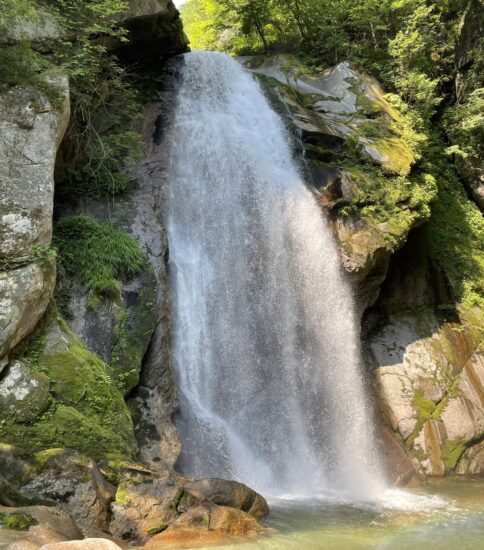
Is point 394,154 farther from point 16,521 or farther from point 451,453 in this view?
point 16,521

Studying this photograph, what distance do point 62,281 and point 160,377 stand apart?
232 centimetres

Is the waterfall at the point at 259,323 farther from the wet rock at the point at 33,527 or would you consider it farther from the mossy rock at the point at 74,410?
the wet rock at the point at 33,527

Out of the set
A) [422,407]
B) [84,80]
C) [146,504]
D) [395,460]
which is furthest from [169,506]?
[422,407]

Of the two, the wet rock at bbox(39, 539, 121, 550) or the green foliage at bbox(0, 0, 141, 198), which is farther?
the green foliage at bbox(0, 0, 141, 198)

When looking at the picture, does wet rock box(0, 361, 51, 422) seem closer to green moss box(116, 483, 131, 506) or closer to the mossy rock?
the mossy rock

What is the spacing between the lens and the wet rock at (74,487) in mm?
5582

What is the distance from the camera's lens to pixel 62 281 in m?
9.29

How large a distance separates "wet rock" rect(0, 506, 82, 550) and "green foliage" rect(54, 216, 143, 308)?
4.47 meters

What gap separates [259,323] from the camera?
458 inches

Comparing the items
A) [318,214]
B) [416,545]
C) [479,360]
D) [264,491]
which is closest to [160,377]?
[264,491]

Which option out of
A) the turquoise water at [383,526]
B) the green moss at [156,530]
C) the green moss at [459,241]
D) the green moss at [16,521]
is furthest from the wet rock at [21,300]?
the green moss at [459,241]

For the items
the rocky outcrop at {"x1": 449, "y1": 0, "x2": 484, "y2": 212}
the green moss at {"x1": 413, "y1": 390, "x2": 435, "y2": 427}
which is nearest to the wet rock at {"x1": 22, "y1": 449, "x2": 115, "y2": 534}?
the green moss at {"x1": 413, "y1": 390, "x2": 435, "y2": 427}

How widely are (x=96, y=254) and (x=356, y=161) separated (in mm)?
7392

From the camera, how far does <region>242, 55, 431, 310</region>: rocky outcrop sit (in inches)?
508
